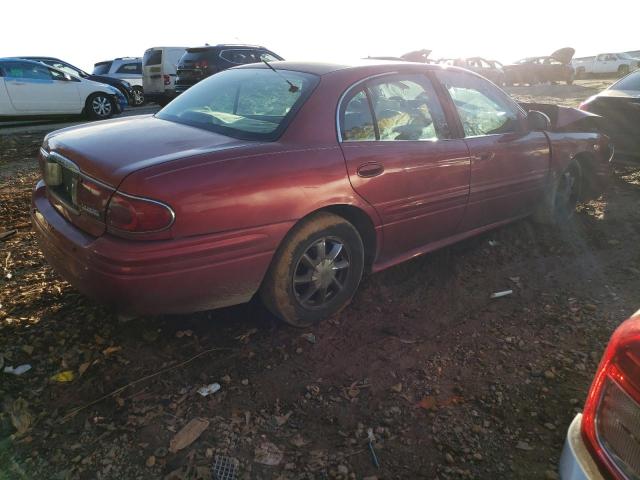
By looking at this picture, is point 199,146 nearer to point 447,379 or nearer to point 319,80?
point 319,80

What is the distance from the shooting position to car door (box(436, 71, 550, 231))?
3.59 meters

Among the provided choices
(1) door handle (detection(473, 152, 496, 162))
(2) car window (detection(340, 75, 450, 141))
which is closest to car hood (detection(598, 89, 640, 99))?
(1) door handle (detection(473, 152, 496, 162))

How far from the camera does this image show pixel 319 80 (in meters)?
2.95

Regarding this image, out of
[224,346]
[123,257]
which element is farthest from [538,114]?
[123,257]

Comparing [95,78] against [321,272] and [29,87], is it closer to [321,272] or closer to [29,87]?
[29,87]

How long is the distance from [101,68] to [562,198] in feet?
60.3

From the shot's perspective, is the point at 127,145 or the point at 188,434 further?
the point at 127,145

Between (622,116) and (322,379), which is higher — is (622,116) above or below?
above

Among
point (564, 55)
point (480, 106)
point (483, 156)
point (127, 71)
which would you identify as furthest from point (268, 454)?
point (564, 55)

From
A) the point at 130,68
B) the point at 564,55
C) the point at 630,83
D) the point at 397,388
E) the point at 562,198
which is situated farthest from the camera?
the point at 564,55

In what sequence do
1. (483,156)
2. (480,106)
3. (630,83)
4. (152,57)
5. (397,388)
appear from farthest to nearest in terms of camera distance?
(152,57), (630,83), (480,106), (483,156), (397,388)

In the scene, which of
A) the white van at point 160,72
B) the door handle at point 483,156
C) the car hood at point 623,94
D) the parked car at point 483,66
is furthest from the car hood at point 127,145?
the parked car at point 483,66

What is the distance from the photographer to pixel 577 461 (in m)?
1.29

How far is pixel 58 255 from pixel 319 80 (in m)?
1.77
